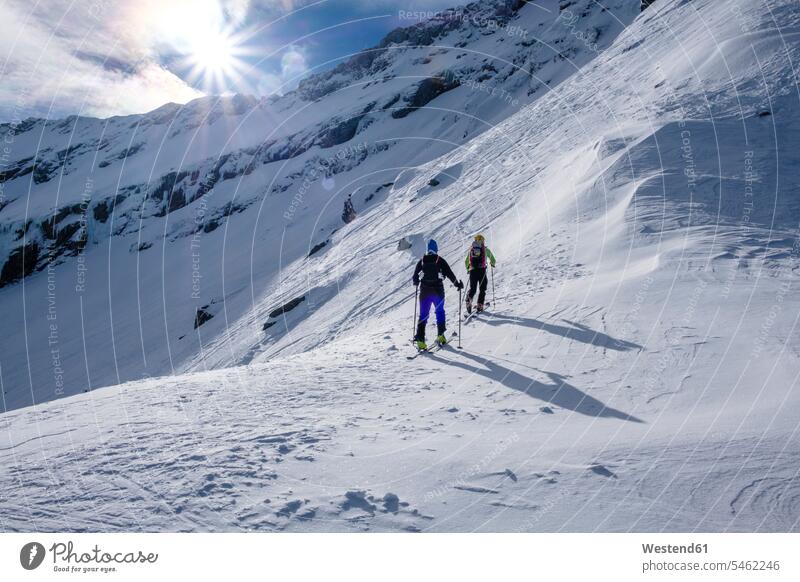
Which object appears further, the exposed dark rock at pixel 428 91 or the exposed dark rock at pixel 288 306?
the exposed dark rock at pixel 428 91

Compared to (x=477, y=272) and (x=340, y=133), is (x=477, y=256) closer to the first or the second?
(x=477, y=272)

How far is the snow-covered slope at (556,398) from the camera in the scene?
350 centimetres

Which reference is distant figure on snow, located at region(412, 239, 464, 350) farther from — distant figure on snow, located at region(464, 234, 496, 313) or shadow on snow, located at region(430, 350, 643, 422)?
shadow on snow, located at region(430, 350, 643, 422)

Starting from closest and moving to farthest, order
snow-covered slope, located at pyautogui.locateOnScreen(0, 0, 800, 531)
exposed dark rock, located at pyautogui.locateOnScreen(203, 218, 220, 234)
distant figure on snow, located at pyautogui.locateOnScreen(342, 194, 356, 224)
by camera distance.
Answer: snow-covered slope, located at pyautogui.locateOnScreen(0, 0, 800, 531), distant figure on snow, located at pyautogui.locateOnScreen(342, 194, 356, 224), exposed dark rock, located at pyautogui.locateOnScreen(203, 218, 220, 234)

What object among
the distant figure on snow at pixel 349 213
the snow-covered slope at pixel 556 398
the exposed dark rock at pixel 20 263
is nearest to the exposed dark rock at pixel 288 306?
the snow-covered slope at pixel 556 398

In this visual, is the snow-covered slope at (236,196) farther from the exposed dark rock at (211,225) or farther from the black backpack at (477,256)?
the black backpack at (477,256)

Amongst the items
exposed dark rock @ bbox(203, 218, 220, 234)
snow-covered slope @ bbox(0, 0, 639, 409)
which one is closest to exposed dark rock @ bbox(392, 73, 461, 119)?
snow-covered slope @ bbox(0, 0, 639, 409)

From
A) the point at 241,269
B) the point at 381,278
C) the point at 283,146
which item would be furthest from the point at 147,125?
the point at 381,278

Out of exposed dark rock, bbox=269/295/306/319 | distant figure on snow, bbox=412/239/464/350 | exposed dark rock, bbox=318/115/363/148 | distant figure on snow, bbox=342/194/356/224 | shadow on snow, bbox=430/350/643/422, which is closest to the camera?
shadow on snow, bbox=430/350/643/422

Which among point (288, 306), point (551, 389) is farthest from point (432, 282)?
point (288, 306)
